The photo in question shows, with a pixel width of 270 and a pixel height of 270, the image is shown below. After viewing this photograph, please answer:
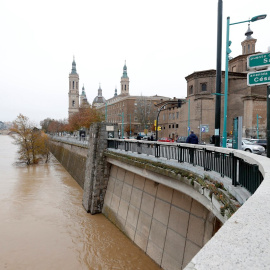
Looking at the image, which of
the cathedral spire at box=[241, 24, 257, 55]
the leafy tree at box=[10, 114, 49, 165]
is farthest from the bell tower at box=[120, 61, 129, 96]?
the leafy tree at box=[10, 114, 49, 165]

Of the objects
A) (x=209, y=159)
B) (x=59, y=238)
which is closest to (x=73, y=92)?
(x=59, y=238)

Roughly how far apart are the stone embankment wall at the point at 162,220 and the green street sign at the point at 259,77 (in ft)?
11.6

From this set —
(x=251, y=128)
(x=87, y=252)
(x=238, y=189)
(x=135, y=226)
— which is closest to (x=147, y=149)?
(x=135, y=226)

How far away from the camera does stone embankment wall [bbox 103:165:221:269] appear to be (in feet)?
22.2

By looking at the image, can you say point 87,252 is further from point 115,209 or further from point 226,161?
point 226,161

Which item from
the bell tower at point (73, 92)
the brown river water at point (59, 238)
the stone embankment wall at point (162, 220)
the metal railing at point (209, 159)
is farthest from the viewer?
the bell tower at point (73, 92)

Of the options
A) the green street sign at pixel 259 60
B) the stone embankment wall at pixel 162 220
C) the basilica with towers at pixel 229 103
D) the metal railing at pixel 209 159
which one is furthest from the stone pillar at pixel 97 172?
the basilica with towers at pixel 229 103

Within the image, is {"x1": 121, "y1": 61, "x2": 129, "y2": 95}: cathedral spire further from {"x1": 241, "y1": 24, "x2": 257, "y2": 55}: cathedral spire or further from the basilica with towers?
{"x1": 241, "y1": 24, "x2": 257, "y2": 55}: cathedral spire

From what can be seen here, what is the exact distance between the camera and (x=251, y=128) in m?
43.1

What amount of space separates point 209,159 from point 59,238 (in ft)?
27.8

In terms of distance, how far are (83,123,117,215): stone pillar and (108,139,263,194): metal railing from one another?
7.55 ft

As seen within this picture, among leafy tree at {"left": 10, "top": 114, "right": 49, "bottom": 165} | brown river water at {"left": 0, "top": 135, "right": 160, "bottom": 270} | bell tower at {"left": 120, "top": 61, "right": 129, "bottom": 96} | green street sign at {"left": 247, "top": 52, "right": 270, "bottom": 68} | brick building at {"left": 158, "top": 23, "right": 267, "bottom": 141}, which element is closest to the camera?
green street sign at {"left": 247, "top": 52, "right": 270, "bottom": 68}

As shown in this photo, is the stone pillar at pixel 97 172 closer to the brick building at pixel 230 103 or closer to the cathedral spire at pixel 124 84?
the brick building at pixel 230 103

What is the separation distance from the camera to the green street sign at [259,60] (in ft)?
15.0
